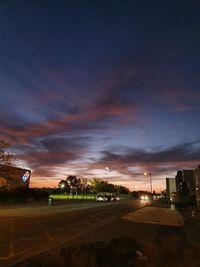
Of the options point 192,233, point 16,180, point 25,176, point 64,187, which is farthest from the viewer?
point 64,187

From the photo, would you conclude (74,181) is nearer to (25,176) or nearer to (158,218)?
(25,176)

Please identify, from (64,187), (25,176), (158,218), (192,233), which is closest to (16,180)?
(25,176)

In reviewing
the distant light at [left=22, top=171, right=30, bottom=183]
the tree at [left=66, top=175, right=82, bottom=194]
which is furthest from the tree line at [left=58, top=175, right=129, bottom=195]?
the distant light at [left=22, top=171, right=30, bottom=183]

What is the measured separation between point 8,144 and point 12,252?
72.9 ft

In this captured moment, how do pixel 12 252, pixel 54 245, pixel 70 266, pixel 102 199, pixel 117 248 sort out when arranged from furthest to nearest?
pixel 102 199 → pixel 54 245 → pixel 12 252 → pixel 117 248 → pixel 70 266

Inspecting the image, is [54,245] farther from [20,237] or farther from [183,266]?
[183,266]

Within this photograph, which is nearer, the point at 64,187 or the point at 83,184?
the point at 64,187

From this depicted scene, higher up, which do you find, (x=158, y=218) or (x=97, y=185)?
(x=97, y=185)

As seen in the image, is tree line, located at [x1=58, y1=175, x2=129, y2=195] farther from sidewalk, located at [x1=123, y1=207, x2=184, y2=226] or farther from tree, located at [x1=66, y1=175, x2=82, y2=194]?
sidewalk, located at [x1=123, y1=207, x2=184, y2=226]

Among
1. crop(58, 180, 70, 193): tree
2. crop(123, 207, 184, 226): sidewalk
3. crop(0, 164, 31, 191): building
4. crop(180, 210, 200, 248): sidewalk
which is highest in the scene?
crop(58, 180, 70, 193): tree

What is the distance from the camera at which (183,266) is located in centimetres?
914

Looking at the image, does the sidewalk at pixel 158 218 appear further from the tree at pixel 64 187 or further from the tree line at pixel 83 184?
the tree line at pixel 83 184

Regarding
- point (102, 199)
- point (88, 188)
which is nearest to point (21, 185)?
point (102, 199)

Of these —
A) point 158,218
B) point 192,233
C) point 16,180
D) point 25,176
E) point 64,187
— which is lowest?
point 192,233
